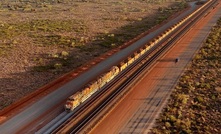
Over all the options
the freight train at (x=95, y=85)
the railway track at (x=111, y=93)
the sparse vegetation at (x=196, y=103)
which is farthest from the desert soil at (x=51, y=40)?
the sparse vegetation at (x=196, y=103)

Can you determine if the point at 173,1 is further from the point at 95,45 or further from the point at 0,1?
the point at 95,45

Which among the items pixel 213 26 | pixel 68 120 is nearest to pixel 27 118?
pixel 68 120

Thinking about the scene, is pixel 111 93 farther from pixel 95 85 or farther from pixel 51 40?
pixel 51 40

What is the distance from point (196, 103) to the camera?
22.6 meters

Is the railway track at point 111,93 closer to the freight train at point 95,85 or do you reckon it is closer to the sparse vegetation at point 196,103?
the freight train at point 95,85

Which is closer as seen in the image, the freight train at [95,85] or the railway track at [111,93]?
the railway track at [111,93]

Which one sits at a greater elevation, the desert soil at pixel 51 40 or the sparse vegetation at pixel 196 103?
the desert soil at pixel 51 40

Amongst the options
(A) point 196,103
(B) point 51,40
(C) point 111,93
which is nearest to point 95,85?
(C) point 111,93

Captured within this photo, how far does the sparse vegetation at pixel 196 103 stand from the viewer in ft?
62.5

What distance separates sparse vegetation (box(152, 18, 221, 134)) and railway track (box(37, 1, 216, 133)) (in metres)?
4.29

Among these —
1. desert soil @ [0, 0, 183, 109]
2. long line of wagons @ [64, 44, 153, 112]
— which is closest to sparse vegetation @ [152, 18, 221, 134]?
long line of wagons @ [64, 44, 153, 112]

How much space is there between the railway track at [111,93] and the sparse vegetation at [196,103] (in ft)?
14.1

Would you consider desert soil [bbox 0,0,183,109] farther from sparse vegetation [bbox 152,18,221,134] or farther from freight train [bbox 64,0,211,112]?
sparse vegetation [bbox 152,18,221,134]

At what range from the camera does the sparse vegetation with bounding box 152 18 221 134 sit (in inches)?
750
